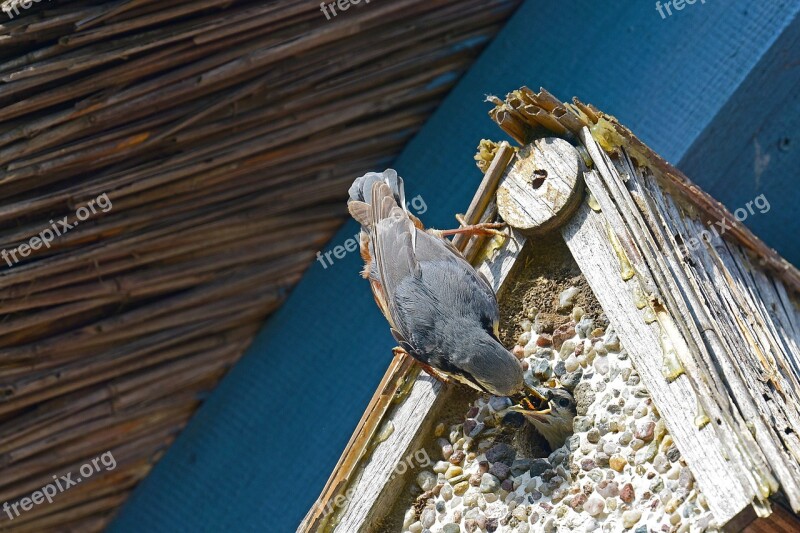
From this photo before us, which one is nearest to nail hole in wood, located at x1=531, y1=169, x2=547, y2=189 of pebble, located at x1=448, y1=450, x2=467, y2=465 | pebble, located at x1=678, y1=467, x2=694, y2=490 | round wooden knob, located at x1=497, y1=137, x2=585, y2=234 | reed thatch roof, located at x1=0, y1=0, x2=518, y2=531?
round wooden knob, located at x1=497, y1=137, x2=585, y2=234

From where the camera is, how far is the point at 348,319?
12.8ft

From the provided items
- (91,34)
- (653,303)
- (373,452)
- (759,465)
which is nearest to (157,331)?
(91,34)

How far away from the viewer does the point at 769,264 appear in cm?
303

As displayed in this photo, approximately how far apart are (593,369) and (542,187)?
0.49 m

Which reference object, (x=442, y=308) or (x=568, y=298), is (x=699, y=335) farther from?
(x=442, y=308)

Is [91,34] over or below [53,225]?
over

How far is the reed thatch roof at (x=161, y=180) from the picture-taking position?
11.3 feet

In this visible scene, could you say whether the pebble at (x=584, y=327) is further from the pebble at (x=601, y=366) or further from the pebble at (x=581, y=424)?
the pebble at (x=581, y=424)

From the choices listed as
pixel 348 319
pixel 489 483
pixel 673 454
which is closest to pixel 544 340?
pixel 489 483

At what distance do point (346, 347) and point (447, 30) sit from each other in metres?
1.26

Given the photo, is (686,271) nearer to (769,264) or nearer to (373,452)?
(769,264)

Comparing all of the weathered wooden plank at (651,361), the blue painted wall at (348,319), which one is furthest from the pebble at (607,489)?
the blue painted wall at (348,319)

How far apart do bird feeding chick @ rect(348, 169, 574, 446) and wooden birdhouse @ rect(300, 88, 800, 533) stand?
10 centimetres

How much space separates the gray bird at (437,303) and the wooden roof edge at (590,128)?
12.7 inches
